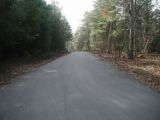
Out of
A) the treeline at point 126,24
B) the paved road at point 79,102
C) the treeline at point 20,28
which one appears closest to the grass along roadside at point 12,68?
the treeline at point 20,28

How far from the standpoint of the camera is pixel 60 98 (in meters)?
9.08

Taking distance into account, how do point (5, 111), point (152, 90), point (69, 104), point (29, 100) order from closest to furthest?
point (5, 111) → point (69, 104) → point (29, 100) → point (152, 90)

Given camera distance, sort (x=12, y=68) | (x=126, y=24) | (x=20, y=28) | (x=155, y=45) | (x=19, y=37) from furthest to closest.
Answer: (x=155, y=45)
(x=126, y=24)
(x=19, y=37)
(x=20, y=28)
(x=12, y=68)

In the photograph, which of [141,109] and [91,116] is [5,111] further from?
[141,109]

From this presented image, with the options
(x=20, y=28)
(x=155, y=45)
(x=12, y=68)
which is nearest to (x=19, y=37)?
(x=20, y=28)

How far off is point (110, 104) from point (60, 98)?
72.4 inches

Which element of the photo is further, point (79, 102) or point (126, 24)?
point (126, 24)

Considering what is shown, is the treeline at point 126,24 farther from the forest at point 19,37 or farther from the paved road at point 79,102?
the paved road at point 79,102

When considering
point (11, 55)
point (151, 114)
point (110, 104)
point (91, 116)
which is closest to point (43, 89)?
point (110, 104)

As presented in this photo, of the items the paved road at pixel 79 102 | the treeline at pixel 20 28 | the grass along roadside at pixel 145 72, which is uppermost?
the treeline at pixel 20 28

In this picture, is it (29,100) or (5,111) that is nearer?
(5,111)

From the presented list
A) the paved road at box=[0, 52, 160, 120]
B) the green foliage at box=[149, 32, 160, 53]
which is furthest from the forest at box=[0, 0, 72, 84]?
the green foliage at box=[149, 32, 160, 53]

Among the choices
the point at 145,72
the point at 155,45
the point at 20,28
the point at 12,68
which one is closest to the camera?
the point at 145,72

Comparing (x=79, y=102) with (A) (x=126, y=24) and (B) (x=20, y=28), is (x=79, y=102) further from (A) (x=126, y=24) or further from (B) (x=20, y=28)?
(A) (x=126, y=24)
